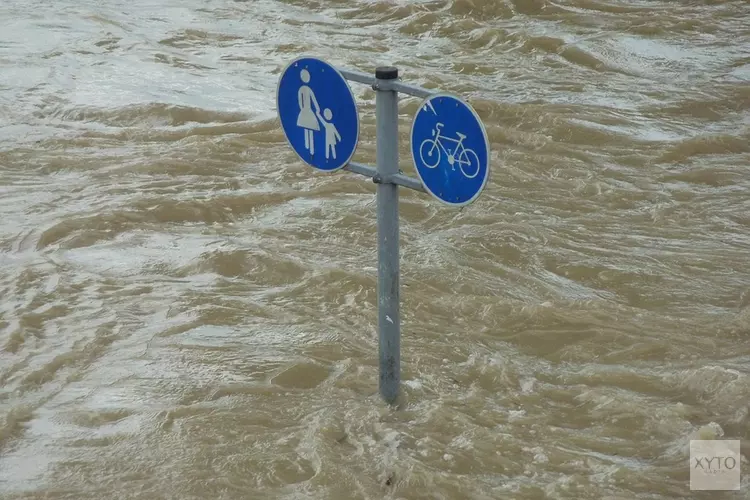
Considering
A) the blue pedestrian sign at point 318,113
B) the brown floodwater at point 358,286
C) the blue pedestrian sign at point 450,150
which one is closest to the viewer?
the blue pedestrian sign at point 450,150

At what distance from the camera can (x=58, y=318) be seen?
4.13 metres

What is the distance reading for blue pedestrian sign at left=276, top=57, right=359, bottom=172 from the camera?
116 inches

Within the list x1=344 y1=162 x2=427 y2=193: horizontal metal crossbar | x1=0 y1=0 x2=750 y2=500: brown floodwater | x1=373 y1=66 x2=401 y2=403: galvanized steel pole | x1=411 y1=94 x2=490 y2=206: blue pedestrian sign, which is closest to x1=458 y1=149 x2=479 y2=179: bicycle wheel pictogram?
x1=411 y1=94 x2=490 y2=206: blue pedestrian sign

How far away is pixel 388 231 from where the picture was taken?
309cm

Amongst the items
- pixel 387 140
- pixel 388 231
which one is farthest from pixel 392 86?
pixel 388 231

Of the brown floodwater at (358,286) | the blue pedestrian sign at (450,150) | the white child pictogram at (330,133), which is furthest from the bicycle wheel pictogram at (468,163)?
the brown floodwater at (358,286)

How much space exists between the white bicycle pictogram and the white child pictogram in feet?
1.07

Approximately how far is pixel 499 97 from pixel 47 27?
13.6 feet

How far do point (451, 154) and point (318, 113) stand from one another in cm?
50

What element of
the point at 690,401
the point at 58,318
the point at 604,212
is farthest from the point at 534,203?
the point at 58,318

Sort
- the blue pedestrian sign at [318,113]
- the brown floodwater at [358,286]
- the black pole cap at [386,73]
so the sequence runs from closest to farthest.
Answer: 1. the black pole cap at [386,73]
2. the blue pedestrian sign at [318,113]
3. the brown floodwater at [358,286]

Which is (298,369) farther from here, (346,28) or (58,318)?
(346,28)

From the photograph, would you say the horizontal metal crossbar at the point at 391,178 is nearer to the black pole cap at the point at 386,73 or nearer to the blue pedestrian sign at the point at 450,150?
the blue pedestrian sign at the point at 450,150

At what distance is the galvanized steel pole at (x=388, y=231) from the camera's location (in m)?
2.90
